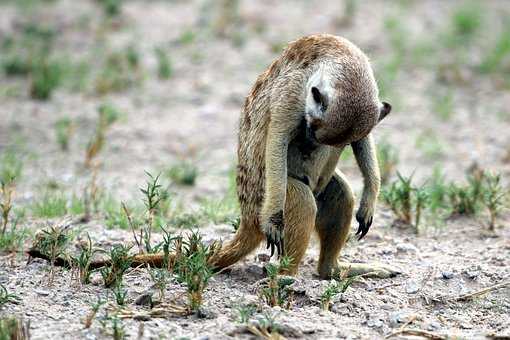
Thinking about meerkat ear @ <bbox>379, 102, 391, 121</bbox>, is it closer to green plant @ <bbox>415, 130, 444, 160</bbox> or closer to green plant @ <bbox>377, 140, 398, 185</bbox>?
green plant @ <bbox>377, 140, 398, 185</bbox>

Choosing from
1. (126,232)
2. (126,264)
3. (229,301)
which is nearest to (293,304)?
(229,301)

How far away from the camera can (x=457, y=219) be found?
7.17 m

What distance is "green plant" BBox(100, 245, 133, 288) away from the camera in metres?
5.20

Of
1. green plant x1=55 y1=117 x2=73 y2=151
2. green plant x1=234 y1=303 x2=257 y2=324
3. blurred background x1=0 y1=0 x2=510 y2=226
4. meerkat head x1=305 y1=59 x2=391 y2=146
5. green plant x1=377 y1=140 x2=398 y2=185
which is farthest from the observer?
green plant x1=55 y1=117 x2=73 y2=151

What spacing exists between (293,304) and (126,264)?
977mm

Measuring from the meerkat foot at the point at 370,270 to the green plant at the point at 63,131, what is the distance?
3909 millimetres

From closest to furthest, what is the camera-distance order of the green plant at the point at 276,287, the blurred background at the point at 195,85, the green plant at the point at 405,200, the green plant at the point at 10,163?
the green plant at the point at 276,287 → the green plant at the point at 405,200 → the green plant at the point at 10,163 → the blurred background at the point at 195,85

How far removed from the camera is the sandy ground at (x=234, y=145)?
507 centimetres

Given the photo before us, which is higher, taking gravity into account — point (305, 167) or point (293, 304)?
point (305, 167)

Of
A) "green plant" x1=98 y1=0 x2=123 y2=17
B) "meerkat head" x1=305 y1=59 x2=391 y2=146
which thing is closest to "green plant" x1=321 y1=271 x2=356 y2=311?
"meerkat head" x1=305 y1=59 x2=391 y2=146

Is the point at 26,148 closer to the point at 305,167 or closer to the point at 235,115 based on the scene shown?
the point at 235,115

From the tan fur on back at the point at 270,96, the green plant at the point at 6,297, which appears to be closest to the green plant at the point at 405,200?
the tan fur on back at the point at 270,96

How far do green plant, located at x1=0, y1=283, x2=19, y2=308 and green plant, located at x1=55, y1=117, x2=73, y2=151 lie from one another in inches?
157

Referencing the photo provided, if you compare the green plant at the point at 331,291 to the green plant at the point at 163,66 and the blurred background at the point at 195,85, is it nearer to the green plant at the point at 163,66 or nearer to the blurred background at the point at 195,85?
the blurred background at the point at 195,85
